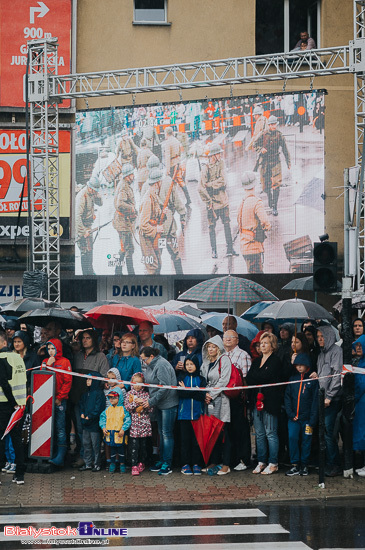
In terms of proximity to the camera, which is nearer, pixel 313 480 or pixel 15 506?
pixel 15 506

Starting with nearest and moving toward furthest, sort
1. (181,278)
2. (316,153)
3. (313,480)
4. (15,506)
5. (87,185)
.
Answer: (15,506) → (313,480) → (316,153) → (87,185) → (181,278)

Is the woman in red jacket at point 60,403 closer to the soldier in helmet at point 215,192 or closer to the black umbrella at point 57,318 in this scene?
the black umbrella at point 57,318

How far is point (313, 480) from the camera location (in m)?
11.9

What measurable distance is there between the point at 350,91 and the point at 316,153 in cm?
338

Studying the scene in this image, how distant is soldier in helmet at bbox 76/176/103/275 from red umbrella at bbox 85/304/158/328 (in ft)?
29.5

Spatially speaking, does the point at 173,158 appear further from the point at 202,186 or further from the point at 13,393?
the point at 13,393

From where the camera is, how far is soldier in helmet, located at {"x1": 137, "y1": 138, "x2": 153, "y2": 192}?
2297 cm

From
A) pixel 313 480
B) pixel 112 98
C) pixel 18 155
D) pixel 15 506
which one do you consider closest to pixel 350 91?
pixel 112 98

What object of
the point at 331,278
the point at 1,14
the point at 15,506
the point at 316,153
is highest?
the point at 1,14

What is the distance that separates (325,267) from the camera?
12227mm

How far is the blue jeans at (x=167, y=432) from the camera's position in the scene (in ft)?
40.8

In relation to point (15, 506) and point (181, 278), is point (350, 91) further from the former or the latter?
point (15, 506)

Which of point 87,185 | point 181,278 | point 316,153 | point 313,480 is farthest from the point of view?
point 181,278

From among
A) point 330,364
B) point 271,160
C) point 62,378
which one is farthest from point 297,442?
point 271,160
